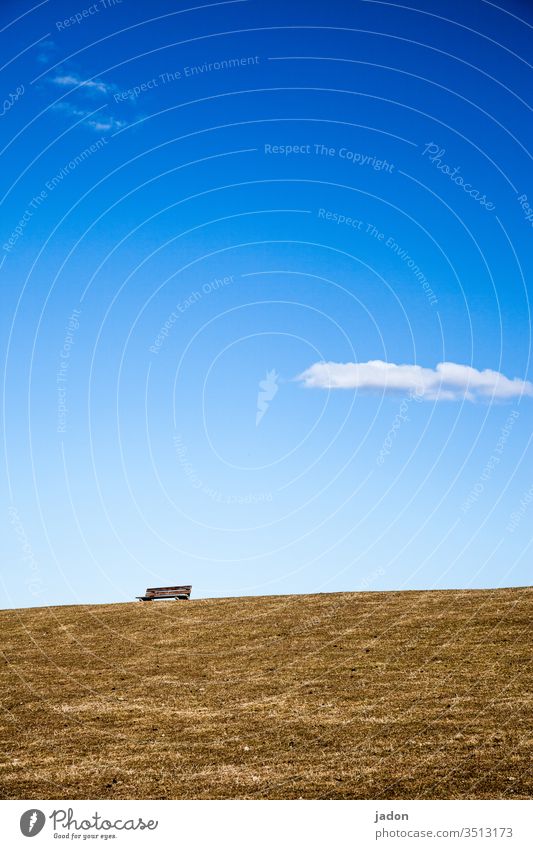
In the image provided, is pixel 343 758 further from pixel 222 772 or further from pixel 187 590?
pixel 187 590

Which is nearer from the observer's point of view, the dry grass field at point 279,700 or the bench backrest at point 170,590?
the dry grass field at point 279,700

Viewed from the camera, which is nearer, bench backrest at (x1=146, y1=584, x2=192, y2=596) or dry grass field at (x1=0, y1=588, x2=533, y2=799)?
dry grass field at (x1=0, y1=588, x2=533, y2=799)

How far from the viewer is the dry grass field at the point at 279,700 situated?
1694 cm

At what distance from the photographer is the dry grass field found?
667 inches

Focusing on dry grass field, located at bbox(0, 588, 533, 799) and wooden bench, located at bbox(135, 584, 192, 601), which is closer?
dry grass field, located at bbox(0, 588, 533, 799)

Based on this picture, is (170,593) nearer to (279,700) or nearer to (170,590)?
(170,590)

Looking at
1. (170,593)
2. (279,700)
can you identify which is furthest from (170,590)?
(279,700)

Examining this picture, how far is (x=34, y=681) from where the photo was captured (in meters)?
26.2

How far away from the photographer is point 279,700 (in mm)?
22484

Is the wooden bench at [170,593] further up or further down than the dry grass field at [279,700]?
further up

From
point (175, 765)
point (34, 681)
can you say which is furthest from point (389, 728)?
point (34, 681)

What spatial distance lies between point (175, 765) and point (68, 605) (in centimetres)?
2090

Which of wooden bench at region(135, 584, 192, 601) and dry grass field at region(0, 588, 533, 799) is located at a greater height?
wooden bench at region(135, 584, 192, 601)
